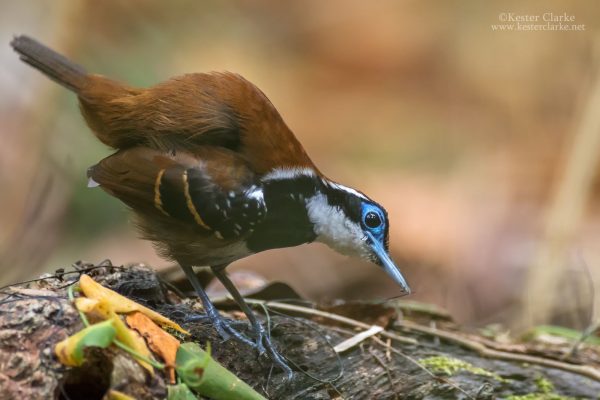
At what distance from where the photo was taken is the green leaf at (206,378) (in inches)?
100

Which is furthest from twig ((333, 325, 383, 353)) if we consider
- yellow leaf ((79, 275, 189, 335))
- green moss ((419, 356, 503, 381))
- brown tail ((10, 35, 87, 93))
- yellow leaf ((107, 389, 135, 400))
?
brown tail ((10, 35, 87, 93))

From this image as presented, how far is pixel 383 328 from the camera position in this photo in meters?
3.88

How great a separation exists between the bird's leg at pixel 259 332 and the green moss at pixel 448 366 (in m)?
0.68

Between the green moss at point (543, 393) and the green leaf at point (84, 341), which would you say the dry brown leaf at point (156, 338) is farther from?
the green moss at point (543, 393)

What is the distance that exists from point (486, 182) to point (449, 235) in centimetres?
106

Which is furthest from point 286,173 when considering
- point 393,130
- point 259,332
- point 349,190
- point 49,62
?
point 393,130

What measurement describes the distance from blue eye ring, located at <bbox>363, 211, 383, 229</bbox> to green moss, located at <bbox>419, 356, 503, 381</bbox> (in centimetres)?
60

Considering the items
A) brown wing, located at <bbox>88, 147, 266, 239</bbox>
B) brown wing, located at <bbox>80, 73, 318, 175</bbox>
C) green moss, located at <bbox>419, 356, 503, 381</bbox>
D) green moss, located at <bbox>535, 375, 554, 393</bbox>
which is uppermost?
brown wing, located at <bbox>80, 73, 318, 175</bbox>

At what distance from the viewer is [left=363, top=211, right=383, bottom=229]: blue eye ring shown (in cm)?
371

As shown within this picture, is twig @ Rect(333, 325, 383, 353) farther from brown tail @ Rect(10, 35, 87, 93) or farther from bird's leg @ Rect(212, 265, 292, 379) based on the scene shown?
brown tail @ Rect(10, 35, 87, 93)

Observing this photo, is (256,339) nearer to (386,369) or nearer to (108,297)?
(386,369)

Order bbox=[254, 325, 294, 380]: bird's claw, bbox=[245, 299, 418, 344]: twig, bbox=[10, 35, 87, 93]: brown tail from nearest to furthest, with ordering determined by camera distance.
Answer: bbox=[254, 325, 294, 380]: bird's claw → bbox=[245, 299, 418, 344]: twig → bbox=[10, 35, 87, 93]: brown tail

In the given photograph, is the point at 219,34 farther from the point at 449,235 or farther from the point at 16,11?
the point at 449,235

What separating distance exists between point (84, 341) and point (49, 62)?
7.75ft
